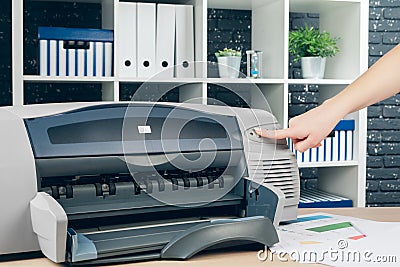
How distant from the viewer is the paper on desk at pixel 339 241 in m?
1.10

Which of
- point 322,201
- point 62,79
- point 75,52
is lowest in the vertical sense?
point 322,201

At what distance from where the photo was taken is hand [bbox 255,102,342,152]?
1251 millimetres

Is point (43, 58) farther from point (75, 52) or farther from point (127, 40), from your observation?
point (127, 40)

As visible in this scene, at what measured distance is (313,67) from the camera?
259cm

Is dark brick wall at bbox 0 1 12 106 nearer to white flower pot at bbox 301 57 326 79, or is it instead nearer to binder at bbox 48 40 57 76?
binder at bbox 48 40 57 76

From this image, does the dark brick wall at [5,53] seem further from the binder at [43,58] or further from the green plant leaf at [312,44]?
the green plant leaf at [312,44]

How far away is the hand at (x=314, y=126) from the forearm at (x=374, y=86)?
13mm

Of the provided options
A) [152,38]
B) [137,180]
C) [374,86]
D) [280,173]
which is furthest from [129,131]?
[152,38]

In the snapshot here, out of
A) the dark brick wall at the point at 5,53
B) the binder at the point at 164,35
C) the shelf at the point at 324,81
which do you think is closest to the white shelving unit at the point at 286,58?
the shelf at the point at 324,81

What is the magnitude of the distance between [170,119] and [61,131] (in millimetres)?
238

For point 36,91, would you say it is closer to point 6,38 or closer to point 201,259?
point 6,38

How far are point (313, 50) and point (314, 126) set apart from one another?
4.53 feet

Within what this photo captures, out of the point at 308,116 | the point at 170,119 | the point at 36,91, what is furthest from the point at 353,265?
the point at 36,91

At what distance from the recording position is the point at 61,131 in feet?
3.96
